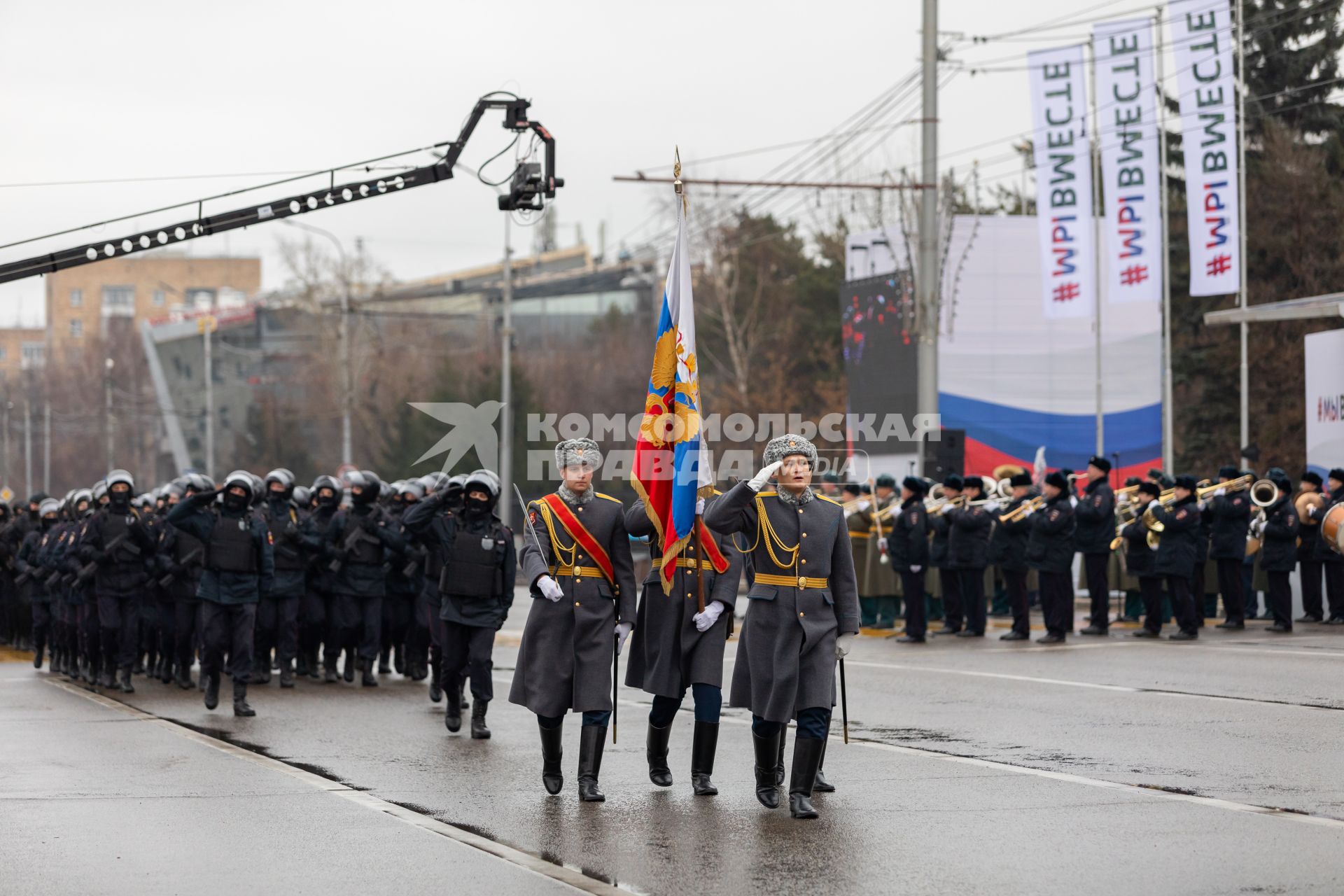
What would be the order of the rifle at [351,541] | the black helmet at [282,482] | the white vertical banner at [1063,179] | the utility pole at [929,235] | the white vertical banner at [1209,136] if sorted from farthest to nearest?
1. the white vertical banner at [1063,179]
2. the white vertical banner at [1209,136]
3. the utility pole at [929,235]
4. the black helmet at [282,482]
5. the rifle at [351,541]

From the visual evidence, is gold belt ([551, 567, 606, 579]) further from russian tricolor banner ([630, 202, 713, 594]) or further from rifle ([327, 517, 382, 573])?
rifle ([327, 517, 382, 573])

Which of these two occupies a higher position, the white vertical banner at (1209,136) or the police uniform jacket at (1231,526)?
the white vertical banner at (1209,136)

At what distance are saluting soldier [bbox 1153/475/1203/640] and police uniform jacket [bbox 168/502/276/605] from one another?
387 inches

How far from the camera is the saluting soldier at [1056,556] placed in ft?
64.5

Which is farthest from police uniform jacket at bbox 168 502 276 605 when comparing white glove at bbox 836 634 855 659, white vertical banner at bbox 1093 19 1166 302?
white vertical banner at bbox 1093 19 1166 302

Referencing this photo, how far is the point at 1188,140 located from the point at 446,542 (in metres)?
22.8

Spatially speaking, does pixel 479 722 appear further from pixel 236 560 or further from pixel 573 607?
pixel 236 560

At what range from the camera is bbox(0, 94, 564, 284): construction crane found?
18.5 meters

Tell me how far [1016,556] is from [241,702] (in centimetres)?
975

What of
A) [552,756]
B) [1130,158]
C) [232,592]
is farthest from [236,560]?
[1130,158]

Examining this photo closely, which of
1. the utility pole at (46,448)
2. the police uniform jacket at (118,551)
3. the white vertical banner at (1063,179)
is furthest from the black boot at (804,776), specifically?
the utility pole at (46,448)

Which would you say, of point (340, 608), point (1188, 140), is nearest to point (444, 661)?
point (340, 608)

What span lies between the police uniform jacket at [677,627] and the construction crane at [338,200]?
377 inches

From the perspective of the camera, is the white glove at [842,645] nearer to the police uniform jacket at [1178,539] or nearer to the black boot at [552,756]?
the black boot at [552,756]
